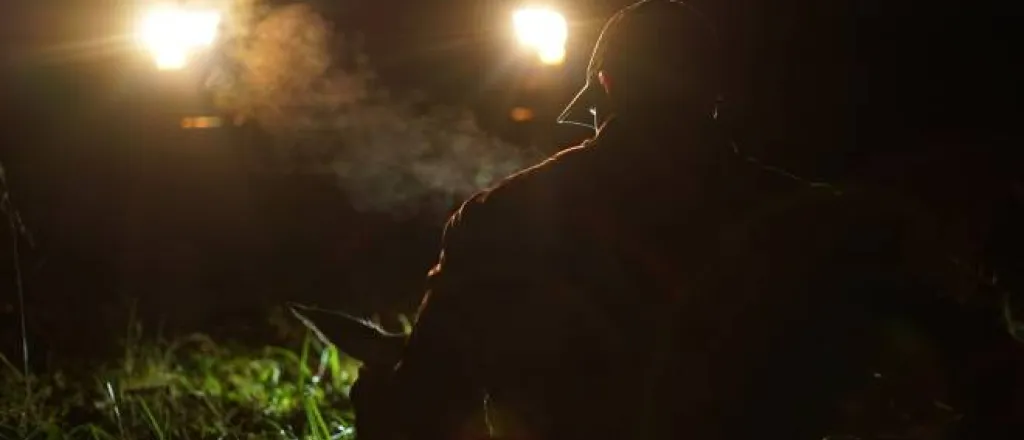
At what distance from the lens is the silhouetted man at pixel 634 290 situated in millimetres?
2611

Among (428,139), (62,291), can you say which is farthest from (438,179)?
(62,291)

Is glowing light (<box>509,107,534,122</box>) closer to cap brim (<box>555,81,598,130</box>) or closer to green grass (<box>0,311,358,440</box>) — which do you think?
green grass (<box>0,311,358,440</box>)

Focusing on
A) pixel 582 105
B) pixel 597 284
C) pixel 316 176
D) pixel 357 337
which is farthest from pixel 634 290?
pixel 316 176

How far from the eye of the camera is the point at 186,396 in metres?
5.12

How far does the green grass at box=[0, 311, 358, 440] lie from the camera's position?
4.56 m

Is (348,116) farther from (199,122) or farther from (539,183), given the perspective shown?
(539,183)

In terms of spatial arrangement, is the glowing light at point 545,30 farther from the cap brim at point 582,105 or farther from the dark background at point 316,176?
the cap brim at point 582,105

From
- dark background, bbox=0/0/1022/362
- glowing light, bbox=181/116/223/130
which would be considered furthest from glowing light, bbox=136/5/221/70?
glowing light, bbox=181/116/223/130

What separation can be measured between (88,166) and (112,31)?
1.55 meters

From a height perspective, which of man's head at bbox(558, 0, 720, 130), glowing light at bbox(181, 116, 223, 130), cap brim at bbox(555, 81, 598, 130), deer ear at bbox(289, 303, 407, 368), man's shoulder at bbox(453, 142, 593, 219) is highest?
man's head at bbox(558, 0, 720, 130)

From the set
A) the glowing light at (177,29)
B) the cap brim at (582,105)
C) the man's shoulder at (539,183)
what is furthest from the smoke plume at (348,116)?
the man's shoulder at (539,183)

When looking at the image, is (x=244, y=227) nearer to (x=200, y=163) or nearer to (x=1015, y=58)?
(x=200, y=163)

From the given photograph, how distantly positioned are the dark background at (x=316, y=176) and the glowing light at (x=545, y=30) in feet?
0.33

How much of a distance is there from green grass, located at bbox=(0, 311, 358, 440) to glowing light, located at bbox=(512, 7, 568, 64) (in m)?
1.60
